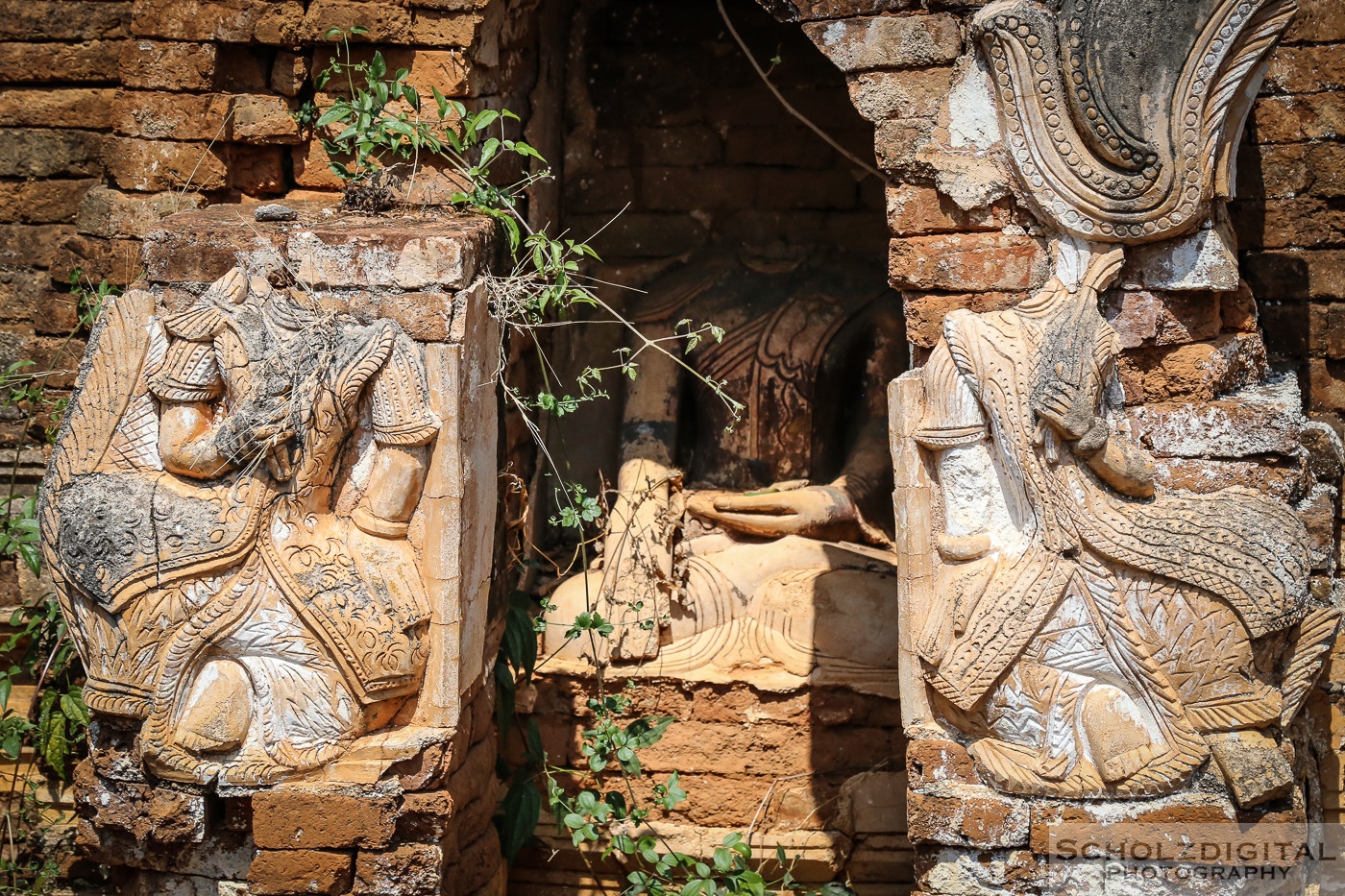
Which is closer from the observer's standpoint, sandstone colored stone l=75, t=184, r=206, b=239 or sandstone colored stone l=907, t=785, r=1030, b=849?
sandstone colored stone l=907, t=785, r=1030, b=849

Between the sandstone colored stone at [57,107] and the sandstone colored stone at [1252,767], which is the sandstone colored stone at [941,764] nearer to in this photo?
the sandstone colored stone at [1252,767]

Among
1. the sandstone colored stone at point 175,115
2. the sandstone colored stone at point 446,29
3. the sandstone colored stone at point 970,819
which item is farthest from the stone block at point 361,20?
the sandstone colored stone at point 970,819

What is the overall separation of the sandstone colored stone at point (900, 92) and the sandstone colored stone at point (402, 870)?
2.31m

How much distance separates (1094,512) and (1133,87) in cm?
109

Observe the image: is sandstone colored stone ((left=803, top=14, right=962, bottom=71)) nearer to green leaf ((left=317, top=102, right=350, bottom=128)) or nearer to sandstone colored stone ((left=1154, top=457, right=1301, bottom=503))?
sandstone colored stone ((left=1154, top=457, right=1301, bottom=503))

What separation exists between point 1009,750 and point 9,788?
338 centimetres

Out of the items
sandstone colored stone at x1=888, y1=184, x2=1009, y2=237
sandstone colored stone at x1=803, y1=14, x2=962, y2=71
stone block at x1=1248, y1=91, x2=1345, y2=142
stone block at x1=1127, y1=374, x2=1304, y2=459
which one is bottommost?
stone block at x1=1127, y1=374, x2=1304, y2=459

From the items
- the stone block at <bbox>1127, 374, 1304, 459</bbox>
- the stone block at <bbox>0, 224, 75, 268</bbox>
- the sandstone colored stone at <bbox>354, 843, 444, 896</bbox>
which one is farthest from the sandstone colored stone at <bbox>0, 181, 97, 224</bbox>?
the stone block at <bbox>1127, 374, 1304, 459</bbox>

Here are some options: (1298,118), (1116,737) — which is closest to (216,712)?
(1116,737)

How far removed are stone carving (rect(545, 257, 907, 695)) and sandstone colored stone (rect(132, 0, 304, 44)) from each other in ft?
5.61

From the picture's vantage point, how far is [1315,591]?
372cm

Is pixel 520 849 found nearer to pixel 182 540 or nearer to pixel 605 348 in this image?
pixel 182 540

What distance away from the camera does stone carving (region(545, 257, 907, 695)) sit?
4.26 m

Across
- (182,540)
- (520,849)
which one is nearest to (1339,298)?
(520,849)
